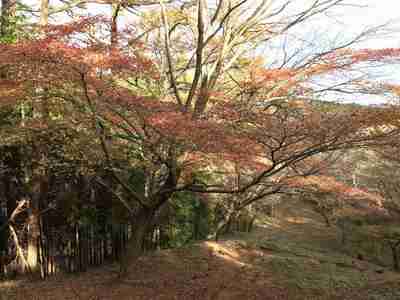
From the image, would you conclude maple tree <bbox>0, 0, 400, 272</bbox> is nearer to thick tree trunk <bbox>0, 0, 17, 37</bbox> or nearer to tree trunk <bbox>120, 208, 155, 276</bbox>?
tree trunk <bbox>120, 208, 155, 276</bbox>

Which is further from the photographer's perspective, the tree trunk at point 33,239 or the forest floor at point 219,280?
the tree trunk at point 33,239

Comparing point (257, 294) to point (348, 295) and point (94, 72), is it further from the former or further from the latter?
point (94, 72)

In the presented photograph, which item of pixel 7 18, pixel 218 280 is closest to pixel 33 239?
pixel 218 280

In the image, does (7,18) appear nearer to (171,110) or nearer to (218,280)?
(171,110)

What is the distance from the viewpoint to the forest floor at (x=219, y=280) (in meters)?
5.42

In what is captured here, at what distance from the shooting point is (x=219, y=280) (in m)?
6.35

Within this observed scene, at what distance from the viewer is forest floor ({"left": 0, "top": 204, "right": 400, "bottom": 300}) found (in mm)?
5422

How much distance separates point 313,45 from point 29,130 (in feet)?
19.2

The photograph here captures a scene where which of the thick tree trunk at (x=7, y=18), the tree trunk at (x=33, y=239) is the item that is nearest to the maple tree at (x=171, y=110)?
the thick tree trunk at (x=7, y=18)

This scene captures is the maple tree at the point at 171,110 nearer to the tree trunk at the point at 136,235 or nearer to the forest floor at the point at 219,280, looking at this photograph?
the tree trunk at the point at 136,235

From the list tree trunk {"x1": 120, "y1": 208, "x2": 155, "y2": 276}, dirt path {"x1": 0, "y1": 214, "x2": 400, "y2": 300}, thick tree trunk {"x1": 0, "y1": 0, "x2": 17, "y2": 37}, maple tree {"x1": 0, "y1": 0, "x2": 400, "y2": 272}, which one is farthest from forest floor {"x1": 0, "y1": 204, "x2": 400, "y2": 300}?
thick tree trunk {"x1": 0, "y1": 0, "x2": 17, "y2": 37}

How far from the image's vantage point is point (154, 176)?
20.3 feet

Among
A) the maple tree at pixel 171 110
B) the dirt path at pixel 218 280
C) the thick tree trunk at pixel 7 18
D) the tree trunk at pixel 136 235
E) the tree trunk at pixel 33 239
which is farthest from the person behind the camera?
the thick tree trunk at pixel 7 18

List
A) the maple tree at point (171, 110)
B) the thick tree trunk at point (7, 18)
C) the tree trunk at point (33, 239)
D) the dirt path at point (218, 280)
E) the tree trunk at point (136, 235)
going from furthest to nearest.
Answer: the thick tree trunk at point (7, 18) < the tree trunk at point (33, 239) < the tree trunk at point (136, 235) < the dirt path at point (218, 280) < the maple tree at point (171, 110)
